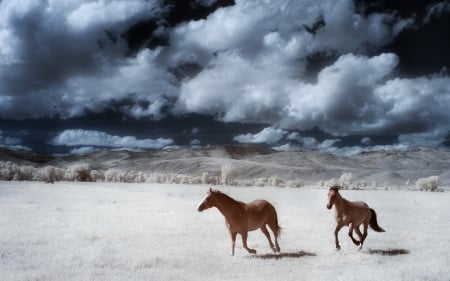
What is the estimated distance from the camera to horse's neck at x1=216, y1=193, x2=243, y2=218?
11703mm

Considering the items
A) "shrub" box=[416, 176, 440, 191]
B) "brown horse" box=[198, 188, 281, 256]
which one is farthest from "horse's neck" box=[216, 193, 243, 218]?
"shrub" box=[416, 176, 440, 191]

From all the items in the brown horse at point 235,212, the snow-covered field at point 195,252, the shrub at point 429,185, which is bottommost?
the snow-covered field at point 195,252

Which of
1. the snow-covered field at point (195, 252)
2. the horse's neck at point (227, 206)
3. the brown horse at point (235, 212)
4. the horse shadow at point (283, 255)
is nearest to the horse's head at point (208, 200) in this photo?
the brown horse at point (235, 212)

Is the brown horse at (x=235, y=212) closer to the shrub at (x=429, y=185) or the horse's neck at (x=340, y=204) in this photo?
the horse's neck at (x=340, y=204)

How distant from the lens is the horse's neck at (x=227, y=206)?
11703mm

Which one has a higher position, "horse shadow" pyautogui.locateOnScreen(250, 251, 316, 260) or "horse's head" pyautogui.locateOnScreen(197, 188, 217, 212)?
"horse's head" pyautogui.locateOnScreen(197, 188, 217, 212)

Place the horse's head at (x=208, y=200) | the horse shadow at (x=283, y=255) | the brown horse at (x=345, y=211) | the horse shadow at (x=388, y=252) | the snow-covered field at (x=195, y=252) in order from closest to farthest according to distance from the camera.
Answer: the snow-covered field at (x=195, y=252) < the horse's head at (x=208, y=200) < the horse shadow at (x=283, y=255) < the brown horse at (x=345, y=211) < the horse shadow at (x=388, y=252)

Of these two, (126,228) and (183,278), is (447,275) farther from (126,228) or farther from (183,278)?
(126,228)

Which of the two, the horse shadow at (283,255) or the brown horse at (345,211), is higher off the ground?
the brown horse at (345,211)

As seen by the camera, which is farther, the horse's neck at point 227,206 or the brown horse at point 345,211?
the brown horse at point 345,211

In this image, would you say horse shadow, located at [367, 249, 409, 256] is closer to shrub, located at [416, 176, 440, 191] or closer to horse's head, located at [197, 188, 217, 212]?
horse's head, located at [197, 188, 217, 212]

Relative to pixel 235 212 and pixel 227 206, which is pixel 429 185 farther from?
pixel 227 206

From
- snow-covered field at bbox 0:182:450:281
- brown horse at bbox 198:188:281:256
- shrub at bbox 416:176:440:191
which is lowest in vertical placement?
snow-covered field at bbox 0:182:450:281

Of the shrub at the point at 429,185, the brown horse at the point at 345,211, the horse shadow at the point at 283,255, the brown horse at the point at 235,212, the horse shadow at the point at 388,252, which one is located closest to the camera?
the brown horse at the point at 235,212
